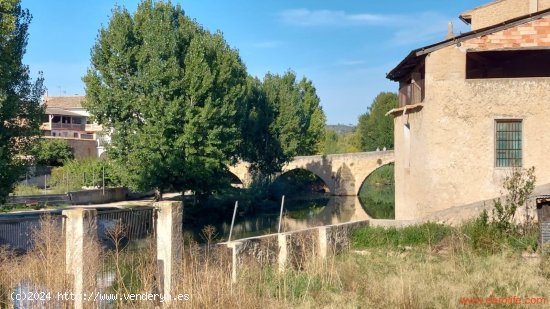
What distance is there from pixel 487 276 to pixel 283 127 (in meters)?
35.6

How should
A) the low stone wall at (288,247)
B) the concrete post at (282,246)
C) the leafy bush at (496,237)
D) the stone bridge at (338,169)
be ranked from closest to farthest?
the low stone wall at (288,247)
the concrete post at (282,246)
the leafy bush at (496,237)
the stone bridge at (338,169)

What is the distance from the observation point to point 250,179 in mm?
48625

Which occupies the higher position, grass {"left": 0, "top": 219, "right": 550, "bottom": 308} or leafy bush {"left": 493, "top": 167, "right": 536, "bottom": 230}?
leafy bush {"left": 493, "top": 167, "right": 536, "bottom": 230}

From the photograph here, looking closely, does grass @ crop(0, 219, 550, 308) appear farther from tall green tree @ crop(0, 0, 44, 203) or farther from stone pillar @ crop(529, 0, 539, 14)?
stone pillar @ crop(529, 0, 539, 14)

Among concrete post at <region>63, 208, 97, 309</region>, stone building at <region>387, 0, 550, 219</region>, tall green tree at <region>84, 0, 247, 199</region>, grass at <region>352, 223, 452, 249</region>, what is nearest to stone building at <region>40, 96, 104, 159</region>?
tall green tree at <region>84, 0, 247, 199</region>

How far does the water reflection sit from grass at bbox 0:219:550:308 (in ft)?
30.4

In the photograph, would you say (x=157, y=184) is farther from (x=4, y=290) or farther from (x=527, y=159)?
(x=4, y=290)

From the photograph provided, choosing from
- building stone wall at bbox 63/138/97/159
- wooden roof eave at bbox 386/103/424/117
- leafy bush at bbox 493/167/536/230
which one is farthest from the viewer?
building stone wall at bbox 63/138/97/159

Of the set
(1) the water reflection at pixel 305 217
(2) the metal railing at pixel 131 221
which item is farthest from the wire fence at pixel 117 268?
(1) the water reflection at pixel 305 217

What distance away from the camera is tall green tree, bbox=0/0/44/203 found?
1605cm

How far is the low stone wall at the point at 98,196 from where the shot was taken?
3488 cm

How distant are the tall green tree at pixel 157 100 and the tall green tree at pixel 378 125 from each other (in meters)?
37.6

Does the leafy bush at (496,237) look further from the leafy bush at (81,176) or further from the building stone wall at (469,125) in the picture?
the leafy bush at (81,176)

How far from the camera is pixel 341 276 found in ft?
36.7
